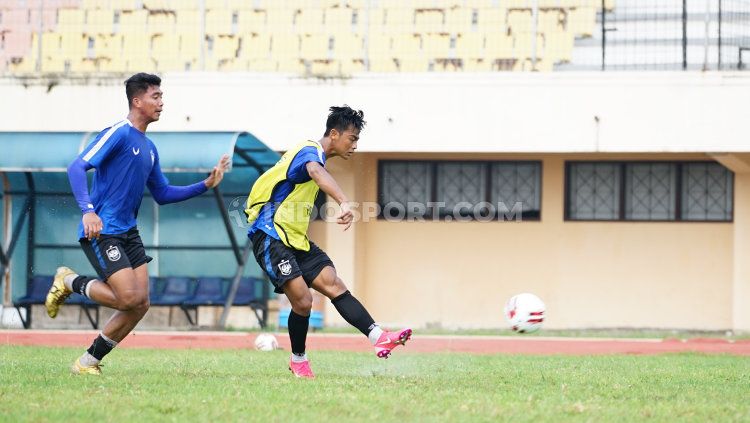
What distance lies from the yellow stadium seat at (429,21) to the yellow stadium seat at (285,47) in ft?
6.92

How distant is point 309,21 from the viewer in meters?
21.4

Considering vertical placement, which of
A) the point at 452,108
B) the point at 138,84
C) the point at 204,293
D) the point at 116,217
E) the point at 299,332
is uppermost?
the point at 452,108

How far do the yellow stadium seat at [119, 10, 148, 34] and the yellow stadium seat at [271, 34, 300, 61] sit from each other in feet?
7.71

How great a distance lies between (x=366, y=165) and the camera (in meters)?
22.5

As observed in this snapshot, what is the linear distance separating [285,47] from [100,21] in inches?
132

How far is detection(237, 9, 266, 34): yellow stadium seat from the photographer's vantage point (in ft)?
70.9

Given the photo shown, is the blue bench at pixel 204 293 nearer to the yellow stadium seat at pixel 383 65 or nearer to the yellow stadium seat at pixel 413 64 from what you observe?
the yellow stadium seat at pixel 383 65

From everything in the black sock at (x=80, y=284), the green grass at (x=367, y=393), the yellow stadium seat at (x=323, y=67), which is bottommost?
the green grass at (x=367, y=393)

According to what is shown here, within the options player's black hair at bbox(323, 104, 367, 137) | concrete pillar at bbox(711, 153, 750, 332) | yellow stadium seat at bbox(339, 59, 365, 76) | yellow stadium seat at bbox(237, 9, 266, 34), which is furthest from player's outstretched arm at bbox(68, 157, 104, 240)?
concrete pillar at bbox(711, 153, 750, 332)

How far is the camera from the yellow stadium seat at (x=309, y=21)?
70.0 feet

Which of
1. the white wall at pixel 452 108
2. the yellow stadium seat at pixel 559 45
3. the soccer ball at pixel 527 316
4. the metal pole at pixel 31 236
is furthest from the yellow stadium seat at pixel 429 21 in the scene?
the soccer ball at pixel 527 316

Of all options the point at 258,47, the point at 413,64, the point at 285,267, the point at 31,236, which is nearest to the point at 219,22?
the point at 258,47

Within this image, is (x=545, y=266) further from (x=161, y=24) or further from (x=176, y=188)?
(x=176, y=188)

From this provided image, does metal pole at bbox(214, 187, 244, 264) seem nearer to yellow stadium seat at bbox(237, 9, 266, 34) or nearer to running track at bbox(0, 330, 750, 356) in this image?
running track at bbox(0, 330, 750, 356)
